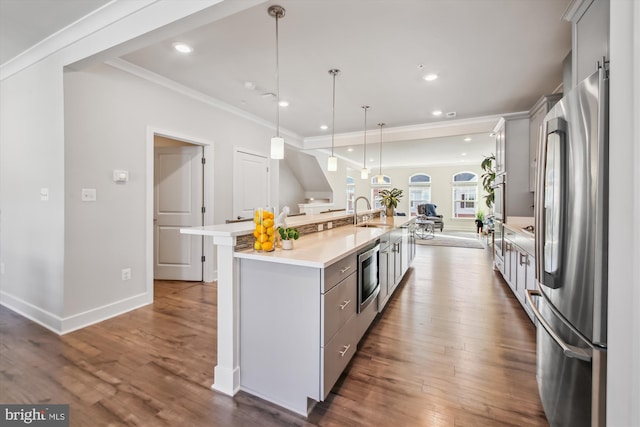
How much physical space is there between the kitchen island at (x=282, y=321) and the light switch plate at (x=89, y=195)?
5.41 ft

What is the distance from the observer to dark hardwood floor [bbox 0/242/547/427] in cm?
161

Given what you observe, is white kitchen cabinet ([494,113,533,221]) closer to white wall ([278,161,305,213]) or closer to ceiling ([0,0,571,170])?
ceiling ([0,0,571,170])

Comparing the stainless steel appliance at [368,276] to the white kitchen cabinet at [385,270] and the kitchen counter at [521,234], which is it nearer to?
the white kitchen cabinet at [385,270]

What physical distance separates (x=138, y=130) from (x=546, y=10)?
3867 millimetres

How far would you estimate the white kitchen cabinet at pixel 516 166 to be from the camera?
4.21m

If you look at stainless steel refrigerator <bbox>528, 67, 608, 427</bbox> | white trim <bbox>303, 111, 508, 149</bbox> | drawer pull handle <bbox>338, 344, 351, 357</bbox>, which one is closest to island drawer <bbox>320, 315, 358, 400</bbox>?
drawer pull handle <bbox>338, 344, 351, 357</bbox>

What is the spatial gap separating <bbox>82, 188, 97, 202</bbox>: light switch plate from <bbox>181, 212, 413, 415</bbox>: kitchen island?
1.65 meters

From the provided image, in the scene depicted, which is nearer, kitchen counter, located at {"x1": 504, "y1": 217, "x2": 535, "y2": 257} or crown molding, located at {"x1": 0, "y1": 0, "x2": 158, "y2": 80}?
crown molding, located at {"x1": 0, "y1": 0, "x2": 158, "y2": 80}

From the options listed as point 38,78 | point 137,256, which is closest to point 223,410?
point 137,256

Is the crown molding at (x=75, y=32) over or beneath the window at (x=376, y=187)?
over

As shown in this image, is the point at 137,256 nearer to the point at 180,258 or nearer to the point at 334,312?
the point at 180,258

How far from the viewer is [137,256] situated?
3160 mm

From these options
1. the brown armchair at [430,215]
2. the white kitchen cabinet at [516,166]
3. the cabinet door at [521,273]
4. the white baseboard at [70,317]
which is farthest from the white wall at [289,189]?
the cabinet door at [521,273]
